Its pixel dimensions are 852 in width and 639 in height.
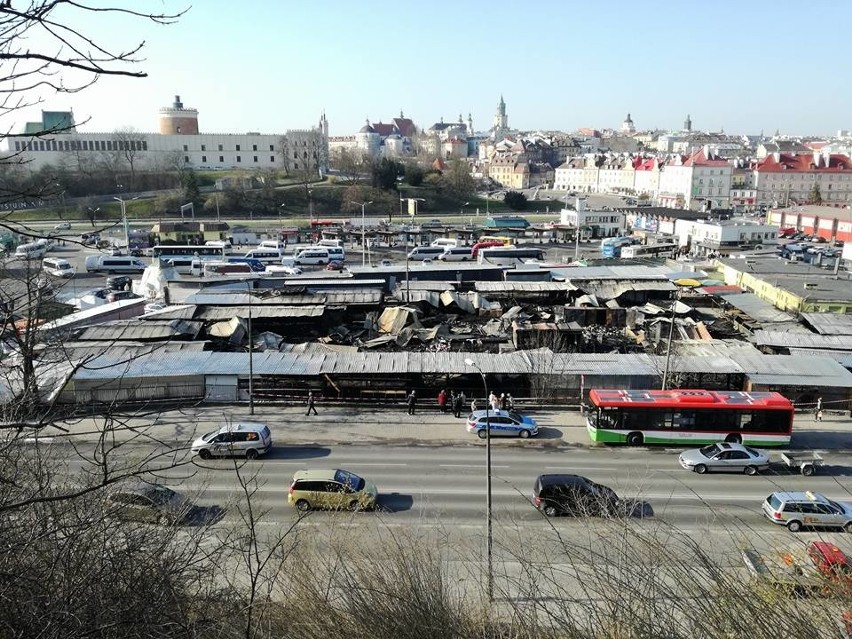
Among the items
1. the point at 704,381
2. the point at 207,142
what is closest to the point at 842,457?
the point at 704,381

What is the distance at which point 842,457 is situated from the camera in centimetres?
Result: 1434

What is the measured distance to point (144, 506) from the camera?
757 centimetres

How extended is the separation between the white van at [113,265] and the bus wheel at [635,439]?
29.7 meters

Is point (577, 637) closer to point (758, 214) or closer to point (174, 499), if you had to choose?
point (174, 499)

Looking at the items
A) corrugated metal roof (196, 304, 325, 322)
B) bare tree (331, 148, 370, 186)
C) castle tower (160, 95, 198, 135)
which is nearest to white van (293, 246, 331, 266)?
corrugated metal roof (196, 304, 325, 322)

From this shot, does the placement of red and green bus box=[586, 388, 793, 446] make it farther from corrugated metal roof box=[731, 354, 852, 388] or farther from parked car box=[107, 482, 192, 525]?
parked car box=[107, 482, 192, 525]

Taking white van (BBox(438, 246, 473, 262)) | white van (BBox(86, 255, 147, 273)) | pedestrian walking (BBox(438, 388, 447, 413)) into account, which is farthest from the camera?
white van (BBox(438, 246, 473, 262))

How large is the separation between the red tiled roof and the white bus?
1328 inches

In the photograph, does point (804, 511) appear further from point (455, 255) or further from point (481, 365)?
point (455, 255)

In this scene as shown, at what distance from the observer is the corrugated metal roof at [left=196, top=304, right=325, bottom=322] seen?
877 inches

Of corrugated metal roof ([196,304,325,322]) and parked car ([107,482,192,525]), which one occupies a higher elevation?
parked car ([107,482,192,525])

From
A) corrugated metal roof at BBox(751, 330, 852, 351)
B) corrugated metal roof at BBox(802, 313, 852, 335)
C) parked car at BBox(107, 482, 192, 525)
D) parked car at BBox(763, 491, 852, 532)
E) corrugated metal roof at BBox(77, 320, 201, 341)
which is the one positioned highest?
parked car at BBox(107, 482, 192, 525)

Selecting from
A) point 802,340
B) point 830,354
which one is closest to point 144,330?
point 802,340

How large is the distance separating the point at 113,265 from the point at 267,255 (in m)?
8.47
